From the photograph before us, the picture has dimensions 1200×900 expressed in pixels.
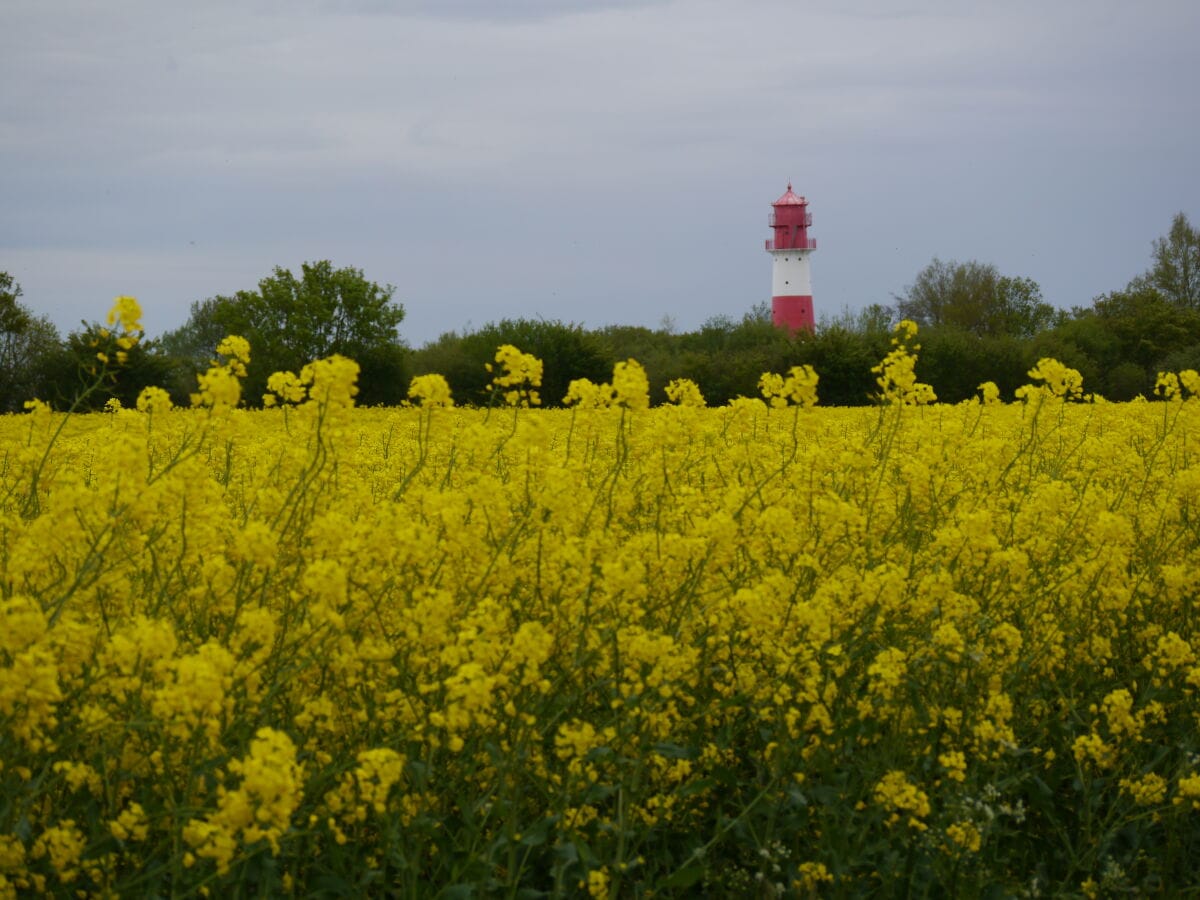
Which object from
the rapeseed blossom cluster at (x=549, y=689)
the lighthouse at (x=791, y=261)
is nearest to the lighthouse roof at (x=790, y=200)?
the lighthouse at (x=791, y=261)

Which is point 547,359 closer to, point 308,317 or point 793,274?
point 308,317

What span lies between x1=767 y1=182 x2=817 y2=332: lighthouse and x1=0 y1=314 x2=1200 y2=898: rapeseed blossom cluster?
61121 millimetres

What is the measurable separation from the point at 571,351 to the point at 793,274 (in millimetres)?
33640

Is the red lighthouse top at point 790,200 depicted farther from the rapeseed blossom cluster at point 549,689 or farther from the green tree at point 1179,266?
the rapeseed blossom cluster at point 549,689

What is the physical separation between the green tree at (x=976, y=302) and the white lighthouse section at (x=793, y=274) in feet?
35.4

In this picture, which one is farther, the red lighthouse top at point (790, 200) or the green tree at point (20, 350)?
the red lighthouse top at point (790, 200)

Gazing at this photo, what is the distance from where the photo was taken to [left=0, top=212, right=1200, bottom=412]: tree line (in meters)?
36.1

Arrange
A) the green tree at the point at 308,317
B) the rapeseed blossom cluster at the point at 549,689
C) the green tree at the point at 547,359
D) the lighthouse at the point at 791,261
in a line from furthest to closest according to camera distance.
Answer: the lighthouse at the point at 791,261, the green tree at the point at 308,317, the green tree at the point at 547,359, the rapeseed blossom cluster at the point at 549,689

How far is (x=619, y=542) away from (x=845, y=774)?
2.14 metres

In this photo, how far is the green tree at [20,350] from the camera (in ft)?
131

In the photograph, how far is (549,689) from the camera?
4203 millimetres

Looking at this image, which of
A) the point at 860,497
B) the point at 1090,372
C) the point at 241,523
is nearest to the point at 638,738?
the point at 241,523

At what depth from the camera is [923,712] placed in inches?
209

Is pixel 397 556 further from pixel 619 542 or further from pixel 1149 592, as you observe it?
pixel 1149 592
